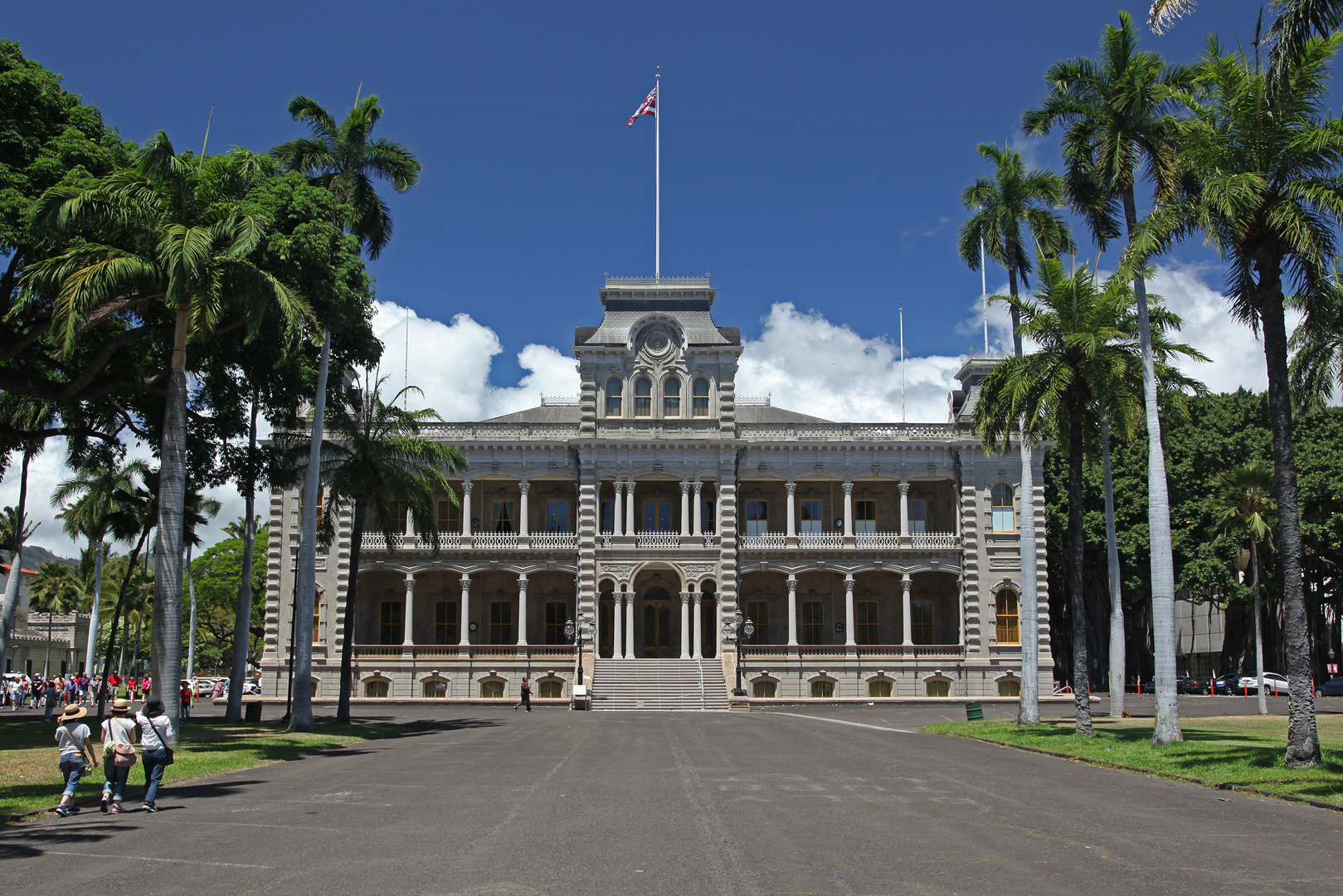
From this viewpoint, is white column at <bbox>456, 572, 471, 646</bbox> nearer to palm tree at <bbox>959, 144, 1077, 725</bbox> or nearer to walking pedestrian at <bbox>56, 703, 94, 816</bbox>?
palm tree at <bbox>959, 144, 1077, 725</bbox>

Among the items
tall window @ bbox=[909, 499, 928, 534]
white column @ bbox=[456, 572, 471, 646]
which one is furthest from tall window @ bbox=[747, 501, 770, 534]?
white column @ bbox=[456, 572, 471, 646]

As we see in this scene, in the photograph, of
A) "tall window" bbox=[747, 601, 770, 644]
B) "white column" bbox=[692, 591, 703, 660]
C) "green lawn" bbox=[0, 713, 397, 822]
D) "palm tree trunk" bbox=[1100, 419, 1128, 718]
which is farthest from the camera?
"tall window" bbox=[747, 601, 770, 644]

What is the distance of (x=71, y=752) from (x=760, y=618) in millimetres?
40536

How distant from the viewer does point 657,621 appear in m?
51.0

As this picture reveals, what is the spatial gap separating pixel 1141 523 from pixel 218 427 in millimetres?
40920

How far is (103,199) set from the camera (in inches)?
847

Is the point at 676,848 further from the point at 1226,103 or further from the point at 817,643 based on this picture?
Answer: the point at 817,643

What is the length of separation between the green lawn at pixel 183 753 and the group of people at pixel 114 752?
0.82 meters

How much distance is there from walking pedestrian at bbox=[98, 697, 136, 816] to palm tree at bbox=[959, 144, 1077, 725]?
23216mm

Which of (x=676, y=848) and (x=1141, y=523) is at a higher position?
(x=1141, y=523)

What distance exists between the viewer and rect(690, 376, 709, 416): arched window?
2007 inches

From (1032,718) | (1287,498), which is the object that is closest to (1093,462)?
(1032,718)

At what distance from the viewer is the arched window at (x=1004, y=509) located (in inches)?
2007

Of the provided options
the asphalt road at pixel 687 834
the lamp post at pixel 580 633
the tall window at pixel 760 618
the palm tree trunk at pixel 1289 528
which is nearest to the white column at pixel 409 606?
the lamp post at pixel 580 633
